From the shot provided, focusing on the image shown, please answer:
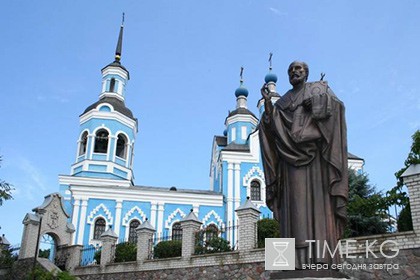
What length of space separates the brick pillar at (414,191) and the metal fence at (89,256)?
1118 cm

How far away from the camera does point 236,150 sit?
29109 mm

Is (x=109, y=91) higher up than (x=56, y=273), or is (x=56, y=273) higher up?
(x=109, y=91)

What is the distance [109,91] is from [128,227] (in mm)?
10978

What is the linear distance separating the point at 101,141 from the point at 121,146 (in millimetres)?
1538

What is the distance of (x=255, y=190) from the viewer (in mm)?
28672

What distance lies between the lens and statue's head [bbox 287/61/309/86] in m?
4.38

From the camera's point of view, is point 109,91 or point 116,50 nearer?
point 109,91

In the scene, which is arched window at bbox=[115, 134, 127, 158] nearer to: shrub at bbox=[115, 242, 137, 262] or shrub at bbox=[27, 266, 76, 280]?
shrub at bbox=[115, 242, 137, 262]

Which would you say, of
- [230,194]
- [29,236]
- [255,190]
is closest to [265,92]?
[29,236]

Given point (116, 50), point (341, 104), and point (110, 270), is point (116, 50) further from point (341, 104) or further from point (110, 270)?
point (341, 104)

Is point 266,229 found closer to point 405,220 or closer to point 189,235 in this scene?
point 189,235

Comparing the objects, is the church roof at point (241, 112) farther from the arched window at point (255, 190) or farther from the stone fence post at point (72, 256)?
the stone fence post at point (72, 256)

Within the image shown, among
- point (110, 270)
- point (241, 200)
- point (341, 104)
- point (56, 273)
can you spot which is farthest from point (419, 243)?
point (241, 200)

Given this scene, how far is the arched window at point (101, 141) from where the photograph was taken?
29000mm
